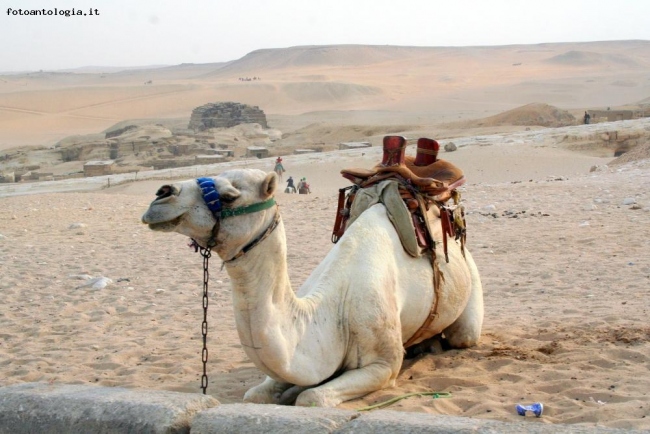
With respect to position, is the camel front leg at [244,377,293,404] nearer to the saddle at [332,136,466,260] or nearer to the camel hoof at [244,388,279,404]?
the camel hoof at [244,388,279,404]

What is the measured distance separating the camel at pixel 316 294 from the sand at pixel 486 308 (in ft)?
0.82

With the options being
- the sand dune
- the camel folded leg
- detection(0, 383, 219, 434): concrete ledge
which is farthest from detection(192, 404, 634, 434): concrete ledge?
the sand dune

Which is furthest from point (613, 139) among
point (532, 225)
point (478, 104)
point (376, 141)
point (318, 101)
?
point (318, 101)

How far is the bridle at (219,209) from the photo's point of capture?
399cm

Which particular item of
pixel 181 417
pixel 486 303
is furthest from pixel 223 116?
pixel 181 417

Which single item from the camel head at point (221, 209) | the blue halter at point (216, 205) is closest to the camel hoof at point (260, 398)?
the camel head at point (221, 209)

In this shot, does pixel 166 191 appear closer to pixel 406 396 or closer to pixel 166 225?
pixel 166 225

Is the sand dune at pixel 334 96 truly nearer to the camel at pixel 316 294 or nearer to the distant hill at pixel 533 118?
the distant hill at pixel 533 118

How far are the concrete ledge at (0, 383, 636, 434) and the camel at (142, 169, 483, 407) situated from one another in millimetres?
568

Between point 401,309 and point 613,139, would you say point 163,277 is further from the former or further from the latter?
point 613,139

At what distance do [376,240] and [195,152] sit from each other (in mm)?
35873

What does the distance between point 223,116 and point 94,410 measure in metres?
53.3

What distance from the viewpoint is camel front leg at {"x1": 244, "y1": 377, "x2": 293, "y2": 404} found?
4.64 meters

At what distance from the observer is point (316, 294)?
4789 mm
